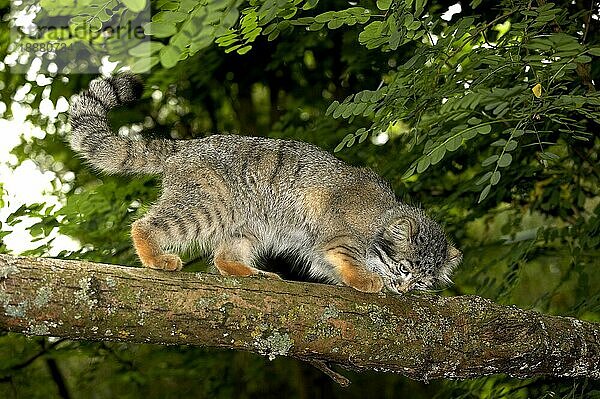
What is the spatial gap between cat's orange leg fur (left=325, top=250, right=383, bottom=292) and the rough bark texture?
284 millimetres

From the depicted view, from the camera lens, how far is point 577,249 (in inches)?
143

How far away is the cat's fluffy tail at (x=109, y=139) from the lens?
293 centimetres

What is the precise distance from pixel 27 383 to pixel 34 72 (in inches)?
89.7

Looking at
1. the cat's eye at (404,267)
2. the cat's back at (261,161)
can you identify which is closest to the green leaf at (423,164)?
the cat's eye at (404,267)

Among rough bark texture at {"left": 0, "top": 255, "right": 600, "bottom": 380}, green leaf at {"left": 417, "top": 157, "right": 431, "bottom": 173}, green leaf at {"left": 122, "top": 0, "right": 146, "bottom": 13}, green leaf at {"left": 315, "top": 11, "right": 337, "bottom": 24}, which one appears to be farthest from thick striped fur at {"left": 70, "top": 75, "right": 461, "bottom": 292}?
green leaf at {"left": 122, "top": 0, "right": 146, "bottom": 13}

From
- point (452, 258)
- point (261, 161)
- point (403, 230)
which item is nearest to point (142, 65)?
point (261, 161)

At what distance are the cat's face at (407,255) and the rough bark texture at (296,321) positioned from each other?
Answer: 0.43 metres

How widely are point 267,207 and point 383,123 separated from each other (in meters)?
1.03

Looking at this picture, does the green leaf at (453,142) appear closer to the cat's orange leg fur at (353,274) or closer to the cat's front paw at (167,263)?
the cat's orange leg fur at (353,274)

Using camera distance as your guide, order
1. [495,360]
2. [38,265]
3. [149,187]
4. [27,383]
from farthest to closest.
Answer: [27,383] → [149,187] → [495,360] → [38,265]

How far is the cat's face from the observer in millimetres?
2947

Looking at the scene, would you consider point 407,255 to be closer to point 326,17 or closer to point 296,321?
point 296,321

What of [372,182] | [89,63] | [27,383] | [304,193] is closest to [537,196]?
[372,182]

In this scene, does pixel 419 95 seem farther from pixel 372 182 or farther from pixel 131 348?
pixel 131 348
